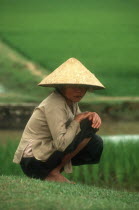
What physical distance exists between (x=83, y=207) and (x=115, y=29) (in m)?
13.6

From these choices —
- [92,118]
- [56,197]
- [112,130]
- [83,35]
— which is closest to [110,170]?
[92,118]

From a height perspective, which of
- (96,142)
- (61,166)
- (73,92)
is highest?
(73,92)

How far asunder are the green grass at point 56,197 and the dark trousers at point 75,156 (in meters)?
0.33

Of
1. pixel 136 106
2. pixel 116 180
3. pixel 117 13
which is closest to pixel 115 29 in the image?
pixel 117 13

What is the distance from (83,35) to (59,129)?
11.5 metres

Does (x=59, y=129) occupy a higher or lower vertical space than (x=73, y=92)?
lower

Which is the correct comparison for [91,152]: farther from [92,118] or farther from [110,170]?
[110,170]

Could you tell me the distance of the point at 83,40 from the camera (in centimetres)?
1638

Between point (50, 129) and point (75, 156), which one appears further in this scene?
point (75, 156)

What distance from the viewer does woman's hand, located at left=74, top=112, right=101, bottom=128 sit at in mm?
5230

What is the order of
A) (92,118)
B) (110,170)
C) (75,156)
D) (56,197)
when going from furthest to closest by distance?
(110,170) → (75,156) → (92,118) → (56,197)

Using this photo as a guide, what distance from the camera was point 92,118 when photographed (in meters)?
5.27

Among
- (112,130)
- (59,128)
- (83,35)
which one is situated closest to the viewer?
(59,128)

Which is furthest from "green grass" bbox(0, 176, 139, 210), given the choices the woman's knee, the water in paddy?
the water in paddy
